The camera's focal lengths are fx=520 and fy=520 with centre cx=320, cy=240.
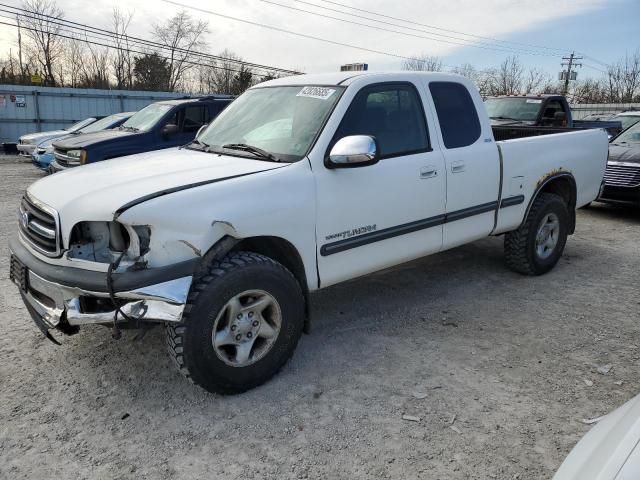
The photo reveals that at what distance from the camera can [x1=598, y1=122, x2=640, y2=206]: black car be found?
27.2 feet

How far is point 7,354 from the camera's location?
3674 millimetres

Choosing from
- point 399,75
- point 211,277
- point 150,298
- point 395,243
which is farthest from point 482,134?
point 150,298

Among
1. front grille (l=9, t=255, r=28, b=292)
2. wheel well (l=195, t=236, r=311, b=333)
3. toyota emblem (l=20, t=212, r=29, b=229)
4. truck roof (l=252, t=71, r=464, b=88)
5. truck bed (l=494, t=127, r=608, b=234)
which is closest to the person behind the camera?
wheel well (l=195, t=236, r=311, b=333)

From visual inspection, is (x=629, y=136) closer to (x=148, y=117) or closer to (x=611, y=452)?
(x=148, y=117)

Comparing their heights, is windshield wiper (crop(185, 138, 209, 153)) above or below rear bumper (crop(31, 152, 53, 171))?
above

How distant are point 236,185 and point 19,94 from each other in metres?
20.6

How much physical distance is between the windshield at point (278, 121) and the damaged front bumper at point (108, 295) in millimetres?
1165

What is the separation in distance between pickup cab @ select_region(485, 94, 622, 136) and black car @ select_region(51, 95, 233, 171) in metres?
5.74

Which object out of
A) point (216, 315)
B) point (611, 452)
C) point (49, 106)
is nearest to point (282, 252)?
point (216, 315)

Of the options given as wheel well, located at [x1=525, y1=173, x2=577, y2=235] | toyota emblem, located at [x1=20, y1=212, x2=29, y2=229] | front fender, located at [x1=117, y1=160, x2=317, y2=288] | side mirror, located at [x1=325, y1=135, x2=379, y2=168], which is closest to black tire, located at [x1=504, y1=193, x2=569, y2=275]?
wheel well, located at [x1=525, y1=173, x2=577, y2=235]

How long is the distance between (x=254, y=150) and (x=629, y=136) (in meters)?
8.63

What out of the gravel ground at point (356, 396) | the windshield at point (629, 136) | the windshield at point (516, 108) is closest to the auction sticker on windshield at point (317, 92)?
the gravel ground at point (356, 396)

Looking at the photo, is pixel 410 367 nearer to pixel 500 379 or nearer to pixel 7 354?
pixel 500 379

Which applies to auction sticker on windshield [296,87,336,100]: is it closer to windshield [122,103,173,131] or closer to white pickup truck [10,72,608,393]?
white pickup truck [10,72,608,393]
